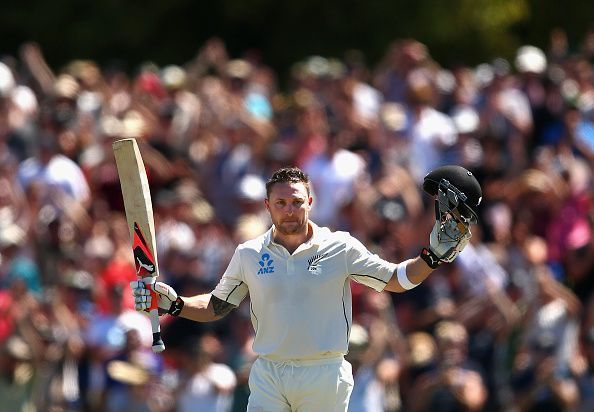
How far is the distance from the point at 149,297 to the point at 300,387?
3.81 ft

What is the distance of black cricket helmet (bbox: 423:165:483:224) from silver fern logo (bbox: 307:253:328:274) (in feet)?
2.78

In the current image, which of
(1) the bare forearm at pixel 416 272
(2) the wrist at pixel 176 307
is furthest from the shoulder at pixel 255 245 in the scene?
(1) the bare forearm at pixel 416 272

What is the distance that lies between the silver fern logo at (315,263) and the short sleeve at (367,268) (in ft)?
0.62

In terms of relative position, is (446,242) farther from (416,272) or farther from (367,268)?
(367,268)

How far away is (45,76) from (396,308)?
21.7ft

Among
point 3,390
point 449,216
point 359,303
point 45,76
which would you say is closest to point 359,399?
point 359,303

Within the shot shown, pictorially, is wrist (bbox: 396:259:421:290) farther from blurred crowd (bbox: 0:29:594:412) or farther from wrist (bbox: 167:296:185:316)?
blurred crowd (bbox: 0:29:594:412)

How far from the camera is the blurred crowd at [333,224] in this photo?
1546 cm

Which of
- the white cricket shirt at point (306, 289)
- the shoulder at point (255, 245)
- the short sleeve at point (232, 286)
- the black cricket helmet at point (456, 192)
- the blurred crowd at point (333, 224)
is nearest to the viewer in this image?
the black cricket helmet at point (456, 192)

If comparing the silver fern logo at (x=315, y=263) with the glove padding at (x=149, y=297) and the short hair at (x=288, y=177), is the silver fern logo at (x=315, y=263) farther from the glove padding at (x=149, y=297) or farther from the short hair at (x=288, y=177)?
the glove padding at (x=149, y=297)

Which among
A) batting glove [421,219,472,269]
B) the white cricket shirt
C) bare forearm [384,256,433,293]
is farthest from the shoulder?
batting glove [421,219,472,269]

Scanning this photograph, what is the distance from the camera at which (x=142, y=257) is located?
1093 centimetres

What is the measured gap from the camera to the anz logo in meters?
10.7

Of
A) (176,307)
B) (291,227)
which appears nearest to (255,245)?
(291,227)
